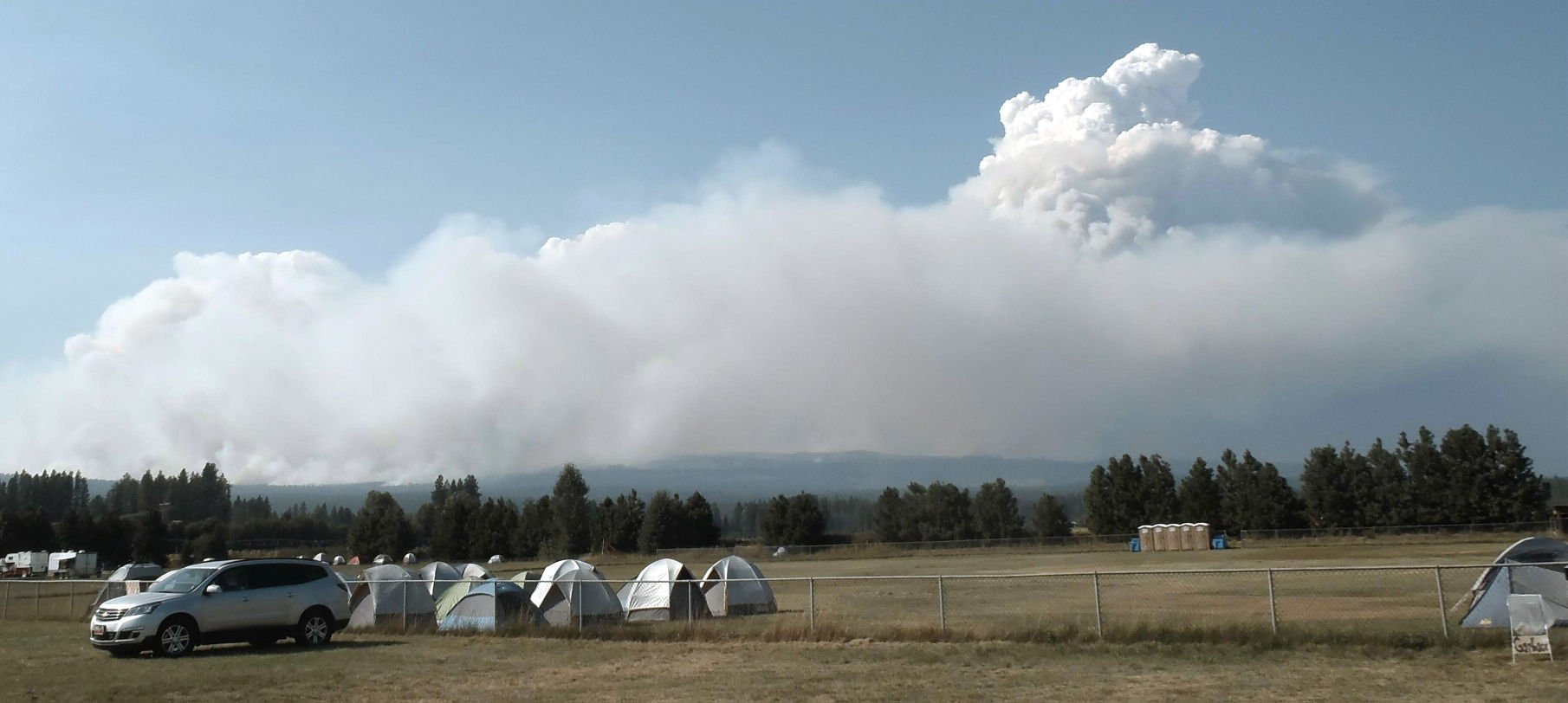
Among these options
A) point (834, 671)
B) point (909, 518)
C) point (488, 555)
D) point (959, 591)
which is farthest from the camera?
point (909, 518)

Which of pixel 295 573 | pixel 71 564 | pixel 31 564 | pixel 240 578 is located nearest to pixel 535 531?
pixel 71 564

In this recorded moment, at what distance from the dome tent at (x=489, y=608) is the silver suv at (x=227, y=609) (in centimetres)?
526

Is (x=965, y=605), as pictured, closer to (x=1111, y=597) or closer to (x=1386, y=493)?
(x=1111, y=597)

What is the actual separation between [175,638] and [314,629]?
2547 mm

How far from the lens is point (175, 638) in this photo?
1939 centimetres

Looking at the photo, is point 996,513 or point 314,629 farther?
point 996,513

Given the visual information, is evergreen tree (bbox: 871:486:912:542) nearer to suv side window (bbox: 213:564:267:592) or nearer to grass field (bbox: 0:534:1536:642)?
grass field (bbox: 0:534:1536:642)

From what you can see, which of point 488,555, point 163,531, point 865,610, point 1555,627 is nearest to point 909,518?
point 488,555

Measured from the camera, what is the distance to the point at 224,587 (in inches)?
802

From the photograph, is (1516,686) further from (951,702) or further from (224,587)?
(224,587)

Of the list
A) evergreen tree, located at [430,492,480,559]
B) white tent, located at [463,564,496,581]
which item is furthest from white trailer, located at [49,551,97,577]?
white tent, located at [463,564,496,581]

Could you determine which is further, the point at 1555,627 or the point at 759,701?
the point at 1555,627

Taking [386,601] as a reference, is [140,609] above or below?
above

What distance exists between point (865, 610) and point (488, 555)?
97968 mm
